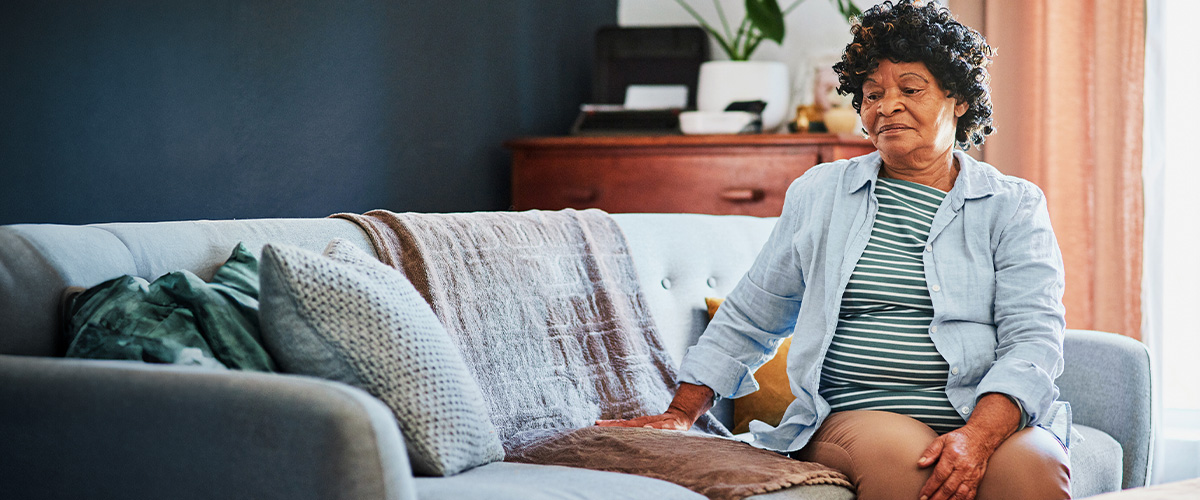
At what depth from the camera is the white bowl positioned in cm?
303

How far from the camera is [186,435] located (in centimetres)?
102

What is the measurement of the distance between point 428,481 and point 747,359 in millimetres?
690

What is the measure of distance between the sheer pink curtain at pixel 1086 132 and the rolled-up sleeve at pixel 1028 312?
1.46 m

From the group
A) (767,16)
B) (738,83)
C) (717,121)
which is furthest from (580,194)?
(767,16)

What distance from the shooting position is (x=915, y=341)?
60.7 inches

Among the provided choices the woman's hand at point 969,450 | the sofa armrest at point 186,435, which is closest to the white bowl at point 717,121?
the woman's hand at point 969,450

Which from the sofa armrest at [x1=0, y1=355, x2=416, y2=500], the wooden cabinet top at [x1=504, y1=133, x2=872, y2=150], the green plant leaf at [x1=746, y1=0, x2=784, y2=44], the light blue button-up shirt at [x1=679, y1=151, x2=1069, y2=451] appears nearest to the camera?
the sofa armrest at [x1=0, y1=355, x2=416, y2=500]

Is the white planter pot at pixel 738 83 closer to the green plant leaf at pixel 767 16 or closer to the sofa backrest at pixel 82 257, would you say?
the green plant leaf at pixel 767 16

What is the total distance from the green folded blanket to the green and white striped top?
84 centimetres

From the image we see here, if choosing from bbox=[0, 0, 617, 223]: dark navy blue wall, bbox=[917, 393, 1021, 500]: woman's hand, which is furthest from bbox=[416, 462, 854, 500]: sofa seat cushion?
bbox=[0, 0, 617, 223]: dark navy blue wall

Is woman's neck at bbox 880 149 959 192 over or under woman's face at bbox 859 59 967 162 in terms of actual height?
under

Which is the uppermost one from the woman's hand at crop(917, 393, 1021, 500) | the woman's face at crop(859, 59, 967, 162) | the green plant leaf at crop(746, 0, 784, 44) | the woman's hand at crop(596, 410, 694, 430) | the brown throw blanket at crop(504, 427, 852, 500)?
the green plant leaf at crop(746, 0, 784, 44)

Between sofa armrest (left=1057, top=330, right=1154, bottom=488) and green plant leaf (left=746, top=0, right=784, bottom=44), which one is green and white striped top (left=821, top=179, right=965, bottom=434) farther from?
green plant leaf (left=746, top=0, right=784, bottom=44)

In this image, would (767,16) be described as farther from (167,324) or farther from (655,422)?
(167,324)
